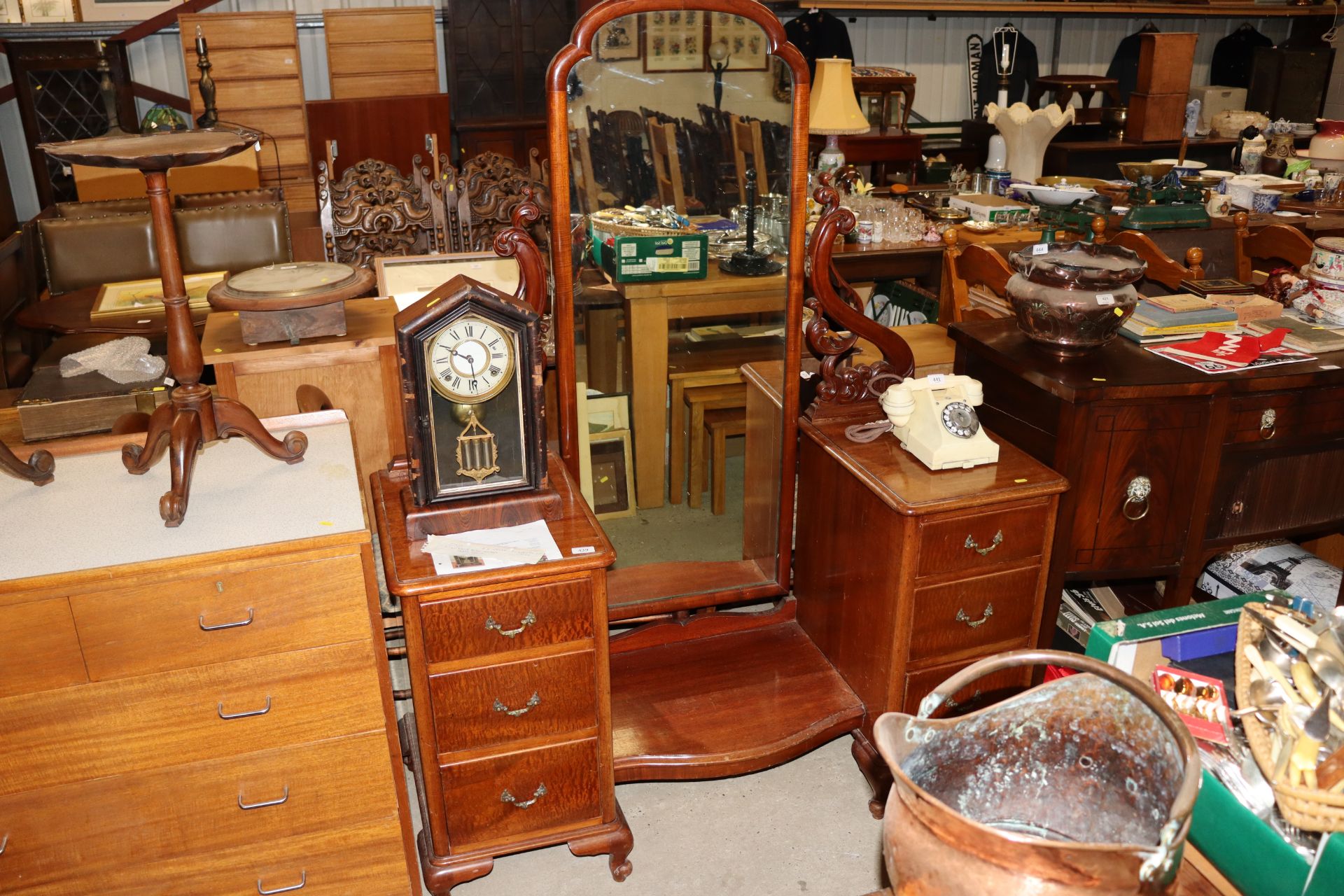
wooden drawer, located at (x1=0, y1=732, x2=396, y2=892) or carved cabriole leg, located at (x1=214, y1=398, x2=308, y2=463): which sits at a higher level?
carved cabriole leg, located at (x1=214, y1=398, x2=308, y2=463)

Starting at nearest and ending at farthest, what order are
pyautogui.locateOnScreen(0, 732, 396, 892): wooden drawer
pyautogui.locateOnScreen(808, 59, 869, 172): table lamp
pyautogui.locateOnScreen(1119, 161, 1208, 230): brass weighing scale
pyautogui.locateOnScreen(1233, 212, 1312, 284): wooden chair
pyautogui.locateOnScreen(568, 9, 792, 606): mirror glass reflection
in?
pyautogui.locateOnScreen(0, 732, 396, 892): wooden drawer
pyautogui.locateOnScreen(568, 9, 792, 606): mirror glass reflection
pyautogui.locateOnScreen(1233, 212, 1312, 284): wooden chair
pyautogui.locateOnScreen(1119, 161, 1208, 230): brass weighing scale
pyautogui.locateOnScreen(808, 59, 869, 172): table lamp

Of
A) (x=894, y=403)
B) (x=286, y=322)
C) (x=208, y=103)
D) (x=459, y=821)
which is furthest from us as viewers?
(x=208, y=103)

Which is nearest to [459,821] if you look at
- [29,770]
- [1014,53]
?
[29,770]

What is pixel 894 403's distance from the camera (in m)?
2.37

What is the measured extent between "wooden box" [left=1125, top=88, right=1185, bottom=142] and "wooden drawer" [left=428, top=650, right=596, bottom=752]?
595 cm

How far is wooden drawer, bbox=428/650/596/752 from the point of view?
2.04 meters

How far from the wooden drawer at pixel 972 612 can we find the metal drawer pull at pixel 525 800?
0.86 m

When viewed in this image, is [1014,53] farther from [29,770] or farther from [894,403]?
[29,770]

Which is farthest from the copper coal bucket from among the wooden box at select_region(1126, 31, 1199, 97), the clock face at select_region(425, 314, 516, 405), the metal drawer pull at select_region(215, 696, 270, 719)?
the wooden box at select_region(1126, 31, 1199, 97)

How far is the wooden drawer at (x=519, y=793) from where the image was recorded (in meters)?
2.11

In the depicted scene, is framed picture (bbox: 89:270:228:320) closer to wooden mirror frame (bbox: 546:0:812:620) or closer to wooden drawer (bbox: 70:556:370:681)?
wooden mirror frame (bbox: 546:0:812:620)

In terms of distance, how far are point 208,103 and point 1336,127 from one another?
6018 millimetres

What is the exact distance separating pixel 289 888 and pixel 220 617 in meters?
0.61

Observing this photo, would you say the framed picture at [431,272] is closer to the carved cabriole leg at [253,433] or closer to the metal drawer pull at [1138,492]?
the carved cabriole leg at [253,433]
